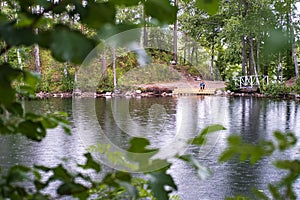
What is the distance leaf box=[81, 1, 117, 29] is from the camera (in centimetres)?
32

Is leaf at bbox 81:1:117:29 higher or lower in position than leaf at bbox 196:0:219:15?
lower

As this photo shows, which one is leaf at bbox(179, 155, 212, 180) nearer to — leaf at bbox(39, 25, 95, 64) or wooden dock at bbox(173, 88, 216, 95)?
leaf at bbox(39, 25, 95, 64)

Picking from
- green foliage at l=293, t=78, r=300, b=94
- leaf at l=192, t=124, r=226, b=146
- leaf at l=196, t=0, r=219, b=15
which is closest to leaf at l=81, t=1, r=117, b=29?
leaf at l=196, t=0, r=219, b=15

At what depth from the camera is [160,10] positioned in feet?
1.12

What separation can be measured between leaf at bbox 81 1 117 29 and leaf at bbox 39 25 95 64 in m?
0.03

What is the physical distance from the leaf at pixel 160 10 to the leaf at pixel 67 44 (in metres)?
0.07

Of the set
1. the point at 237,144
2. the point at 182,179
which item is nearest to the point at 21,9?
the point at 237,144

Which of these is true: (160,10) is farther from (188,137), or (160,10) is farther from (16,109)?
(188,137)

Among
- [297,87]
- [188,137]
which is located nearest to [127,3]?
[188,137]

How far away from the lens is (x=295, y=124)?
28.1 ft

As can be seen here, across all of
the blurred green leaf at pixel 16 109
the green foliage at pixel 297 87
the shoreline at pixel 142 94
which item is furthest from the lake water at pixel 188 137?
the shoreline at pixel 142 94

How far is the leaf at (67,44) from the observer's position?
0.28 m

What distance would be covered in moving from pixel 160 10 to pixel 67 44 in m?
0.10

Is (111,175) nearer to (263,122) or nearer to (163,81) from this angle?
(263,122)
